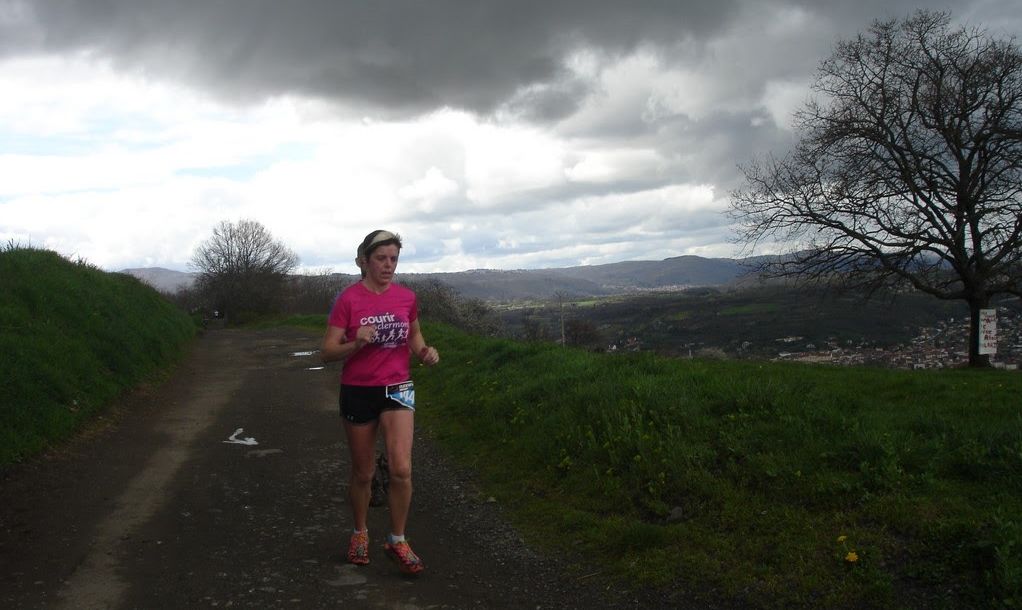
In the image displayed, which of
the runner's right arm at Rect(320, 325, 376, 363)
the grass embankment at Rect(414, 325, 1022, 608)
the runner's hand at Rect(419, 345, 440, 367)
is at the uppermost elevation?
the runner's right arm at Rect(320, 325, 376, 363)

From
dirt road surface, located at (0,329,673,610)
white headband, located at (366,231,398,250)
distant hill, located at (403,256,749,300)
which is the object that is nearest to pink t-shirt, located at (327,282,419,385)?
white headband, located at (366,231,398,250)

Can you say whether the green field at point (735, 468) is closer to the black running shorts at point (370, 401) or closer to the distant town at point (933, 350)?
the black running shorts at point (370, 401)

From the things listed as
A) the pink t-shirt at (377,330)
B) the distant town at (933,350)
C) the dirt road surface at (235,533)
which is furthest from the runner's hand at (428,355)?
the distant town at (933,350)

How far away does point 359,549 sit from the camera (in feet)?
15.0

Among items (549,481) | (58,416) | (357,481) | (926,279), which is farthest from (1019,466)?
(926,279)

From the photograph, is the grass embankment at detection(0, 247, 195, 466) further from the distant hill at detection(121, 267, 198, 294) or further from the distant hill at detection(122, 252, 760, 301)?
the distant hill at detection(122, 252, 760, 301)

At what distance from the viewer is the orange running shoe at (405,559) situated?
14.5 feet

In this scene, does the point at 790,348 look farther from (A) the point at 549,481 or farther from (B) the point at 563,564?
(B) the point at 563,564

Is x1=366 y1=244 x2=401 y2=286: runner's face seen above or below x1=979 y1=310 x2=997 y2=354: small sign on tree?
above

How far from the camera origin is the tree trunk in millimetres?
15508

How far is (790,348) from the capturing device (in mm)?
21766

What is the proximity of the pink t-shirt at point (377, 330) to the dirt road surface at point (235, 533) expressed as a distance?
117 cm

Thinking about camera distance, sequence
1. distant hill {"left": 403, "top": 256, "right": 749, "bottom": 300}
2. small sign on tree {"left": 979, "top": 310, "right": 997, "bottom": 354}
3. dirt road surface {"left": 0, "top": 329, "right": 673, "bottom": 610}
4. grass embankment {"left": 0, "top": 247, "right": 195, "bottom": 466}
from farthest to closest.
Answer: distant hill {"left": 403, "top": 256, "right": 749, "bottom": 300} → small sign on tree {"left": 979, "top": 310, "right": 997, "bottom": 354} → grass embankment {"left": 0, "top": 247, "right": 195, "bottom": 466} → dirt road surface {"left": 0, "top": 329, "right": 673, "bottom": 610}

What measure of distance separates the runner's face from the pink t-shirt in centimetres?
8
